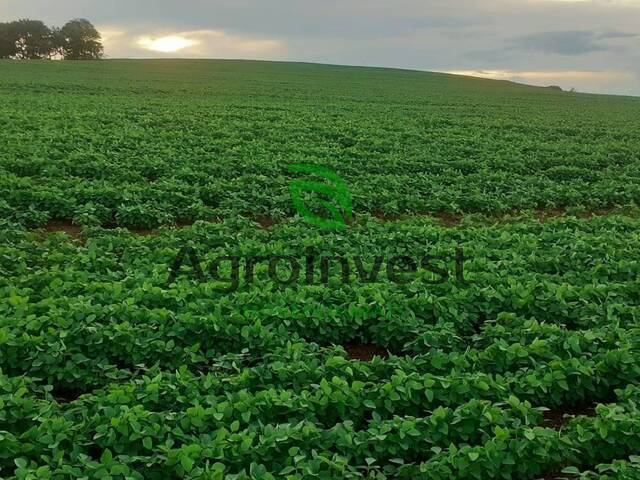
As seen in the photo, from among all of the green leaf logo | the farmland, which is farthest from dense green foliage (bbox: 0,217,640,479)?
the green leaf logo

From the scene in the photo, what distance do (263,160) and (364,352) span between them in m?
9.71

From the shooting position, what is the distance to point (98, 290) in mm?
6691

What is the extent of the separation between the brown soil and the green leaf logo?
388 cm

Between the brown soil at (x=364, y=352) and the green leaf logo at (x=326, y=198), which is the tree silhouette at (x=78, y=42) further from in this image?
the brown soil at (x=364, y=352)

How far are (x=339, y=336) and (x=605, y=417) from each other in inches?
109

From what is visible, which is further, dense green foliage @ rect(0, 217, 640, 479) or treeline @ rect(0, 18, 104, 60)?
treeline @ rect(0, 18, 104, 60)

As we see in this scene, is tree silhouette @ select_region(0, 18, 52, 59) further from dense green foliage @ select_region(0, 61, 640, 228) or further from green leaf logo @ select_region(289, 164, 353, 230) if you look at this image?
green leaf logo @ select_region(289, 164, 353, 230)

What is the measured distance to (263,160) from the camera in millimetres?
15258

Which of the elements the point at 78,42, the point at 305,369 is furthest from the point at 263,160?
the point at 78,42

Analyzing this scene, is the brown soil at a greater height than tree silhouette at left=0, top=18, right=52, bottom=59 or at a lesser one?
lesser

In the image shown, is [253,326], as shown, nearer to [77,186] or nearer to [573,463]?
[573,463]

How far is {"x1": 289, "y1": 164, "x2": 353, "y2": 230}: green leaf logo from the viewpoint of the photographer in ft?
36.1

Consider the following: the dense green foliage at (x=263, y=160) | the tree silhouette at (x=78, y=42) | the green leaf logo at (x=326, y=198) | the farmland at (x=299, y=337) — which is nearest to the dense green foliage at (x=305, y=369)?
the farmland at (x=299, y=337)

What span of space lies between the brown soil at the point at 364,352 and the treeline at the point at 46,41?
9773 cm
